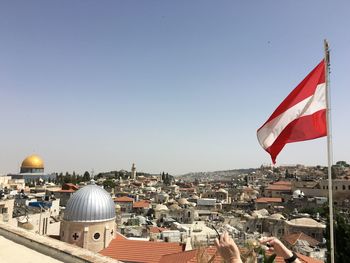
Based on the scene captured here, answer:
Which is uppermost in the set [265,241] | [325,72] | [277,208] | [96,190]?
[325,72]

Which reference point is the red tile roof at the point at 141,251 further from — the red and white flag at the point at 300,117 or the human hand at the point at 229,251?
the human hand at the point at 229,251

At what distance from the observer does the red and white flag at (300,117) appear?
5.16 metres

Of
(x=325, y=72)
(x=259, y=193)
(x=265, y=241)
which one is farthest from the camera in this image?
(x=259, y=193)

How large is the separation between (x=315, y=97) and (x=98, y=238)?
53.3ft

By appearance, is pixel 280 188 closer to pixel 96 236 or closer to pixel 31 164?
pixel 96 236

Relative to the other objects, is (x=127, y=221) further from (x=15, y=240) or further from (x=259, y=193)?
(x=259, y=193)

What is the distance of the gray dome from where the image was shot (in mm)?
17906

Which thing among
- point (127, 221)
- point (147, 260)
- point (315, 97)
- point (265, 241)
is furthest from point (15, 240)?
point (127, 221)

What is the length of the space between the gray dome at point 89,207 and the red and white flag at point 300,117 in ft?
49.1

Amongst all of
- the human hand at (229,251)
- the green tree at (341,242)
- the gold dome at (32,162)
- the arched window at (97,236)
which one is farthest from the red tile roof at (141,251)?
the gold dome at (32,162)

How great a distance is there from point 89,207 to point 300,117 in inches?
623

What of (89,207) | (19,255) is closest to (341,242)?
(89,207)

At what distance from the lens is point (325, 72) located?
4.97 meters

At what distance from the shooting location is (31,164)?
81500 millimetres
